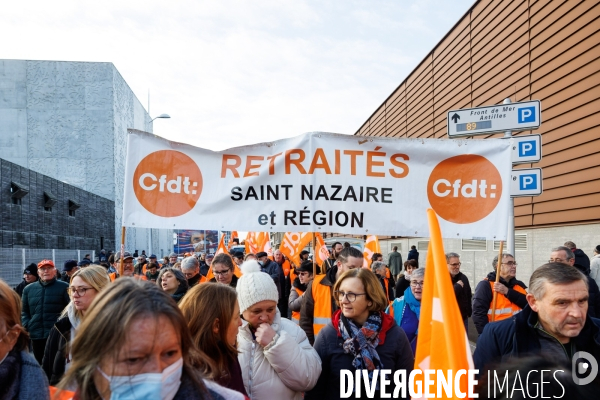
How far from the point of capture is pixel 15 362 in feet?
6.68

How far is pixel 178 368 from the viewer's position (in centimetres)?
166

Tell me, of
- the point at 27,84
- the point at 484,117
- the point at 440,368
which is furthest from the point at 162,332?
the point at 27,84

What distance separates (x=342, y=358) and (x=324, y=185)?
1.80 m

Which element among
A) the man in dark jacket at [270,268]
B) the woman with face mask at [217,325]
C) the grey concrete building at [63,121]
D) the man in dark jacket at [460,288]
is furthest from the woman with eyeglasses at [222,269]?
the grey concrete building at [63,121]

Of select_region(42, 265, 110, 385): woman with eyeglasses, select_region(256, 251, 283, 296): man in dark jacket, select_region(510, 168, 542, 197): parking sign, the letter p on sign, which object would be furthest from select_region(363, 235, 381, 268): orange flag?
select_region(42, 265, 110, 385): woman with eyeglasses

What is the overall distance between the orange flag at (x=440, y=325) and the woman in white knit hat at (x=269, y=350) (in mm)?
726

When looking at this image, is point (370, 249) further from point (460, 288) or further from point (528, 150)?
point (528, 150)

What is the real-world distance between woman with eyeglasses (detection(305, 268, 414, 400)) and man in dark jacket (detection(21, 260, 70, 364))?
4688mm

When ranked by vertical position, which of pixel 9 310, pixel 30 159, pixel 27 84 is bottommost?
pixel 9 310

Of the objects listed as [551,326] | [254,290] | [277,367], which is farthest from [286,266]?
[551,326]

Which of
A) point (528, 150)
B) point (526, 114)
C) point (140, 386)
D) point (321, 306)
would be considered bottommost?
Answer: point (321, 306)

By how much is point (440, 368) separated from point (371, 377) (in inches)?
39.6

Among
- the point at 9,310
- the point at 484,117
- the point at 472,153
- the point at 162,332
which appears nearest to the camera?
the point at 162,332

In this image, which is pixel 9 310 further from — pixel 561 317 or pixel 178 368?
pixel 561 317
